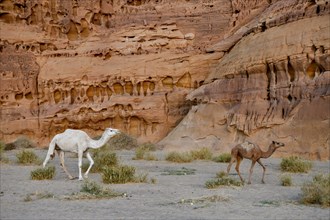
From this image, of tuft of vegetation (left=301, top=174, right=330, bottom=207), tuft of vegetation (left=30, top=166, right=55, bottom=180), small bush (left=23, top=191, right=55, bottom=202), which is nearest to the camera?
tuft of vegetation (left=301, top=174, right=330, bottom=207)

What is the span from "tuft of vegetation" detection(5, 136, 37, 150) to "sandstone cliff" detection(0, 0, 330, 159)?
2.29 m

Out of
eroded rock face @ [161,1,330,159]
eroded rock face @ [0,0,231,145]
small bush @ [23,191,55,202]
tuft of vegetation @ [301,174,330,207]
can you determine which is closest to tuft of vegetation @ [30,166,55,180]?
small bush @ [23,191,55,202]

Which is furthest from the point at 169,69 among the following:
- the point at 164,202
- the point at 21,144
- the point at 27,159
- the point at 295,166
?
the point at 164,202

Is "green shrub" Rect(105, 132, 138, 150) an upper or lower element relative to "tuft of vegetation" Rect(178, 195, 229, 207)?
upper

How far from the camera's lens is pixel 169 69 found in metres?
38.7

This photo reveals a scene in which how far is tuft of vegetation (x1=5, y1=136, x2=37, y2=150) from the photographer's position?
1414 inches

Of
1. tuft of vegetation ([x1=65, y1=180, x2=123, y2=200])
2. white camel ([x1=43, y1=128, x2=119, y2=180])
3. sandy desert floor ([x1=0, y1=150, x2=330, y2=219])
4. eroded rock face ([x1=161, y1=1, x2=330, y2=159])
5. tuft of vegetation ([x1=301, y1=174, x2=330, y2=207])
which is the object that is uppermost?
eroded rock face ([x1=161, y1=1, x2=330, y2=159])

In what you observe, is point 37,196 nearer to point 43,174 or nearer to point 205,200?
point 43,174

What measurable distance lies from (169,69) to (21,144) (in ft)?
46.0

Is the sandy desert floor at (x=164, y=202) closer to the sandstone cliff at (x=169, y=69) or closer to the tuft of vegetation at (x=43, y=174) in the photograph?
the tuft of vegetation at (x=43, y=174)

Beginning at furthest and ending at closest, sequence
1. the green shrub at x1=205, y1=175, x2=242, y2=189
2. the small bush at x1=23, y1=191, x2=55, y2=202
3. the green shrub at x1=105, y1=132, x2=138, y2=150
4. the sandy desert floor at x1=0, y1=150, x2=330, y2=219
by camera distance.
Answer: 1. the green shrub at x1=105, y1=132, x2=138, y2=150
2. the green shrub at x1=205, y1=175, x2=242, y2=189
3. the small bush at x1=23, y1=191, x2=55, y2=202
4. the sandy desert floor at x1=0, y1=150, x2=330, y2=219

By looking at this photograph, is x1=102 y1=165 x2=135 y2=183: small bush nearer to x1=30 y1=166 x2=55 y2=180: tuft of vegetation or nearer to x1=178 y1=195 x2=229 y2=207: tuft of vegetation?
x1=30 y1=166 x2=55 y2=180: tuft of vegetation

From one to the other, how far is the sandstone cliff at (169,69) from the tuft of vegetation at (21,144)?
7.50 ft

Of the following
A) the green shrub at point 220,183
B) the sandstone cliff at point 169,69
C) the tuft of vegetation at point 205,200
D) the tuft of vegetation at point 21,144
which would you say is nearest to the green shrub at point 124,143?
the sandstone cliff at point 169,69
